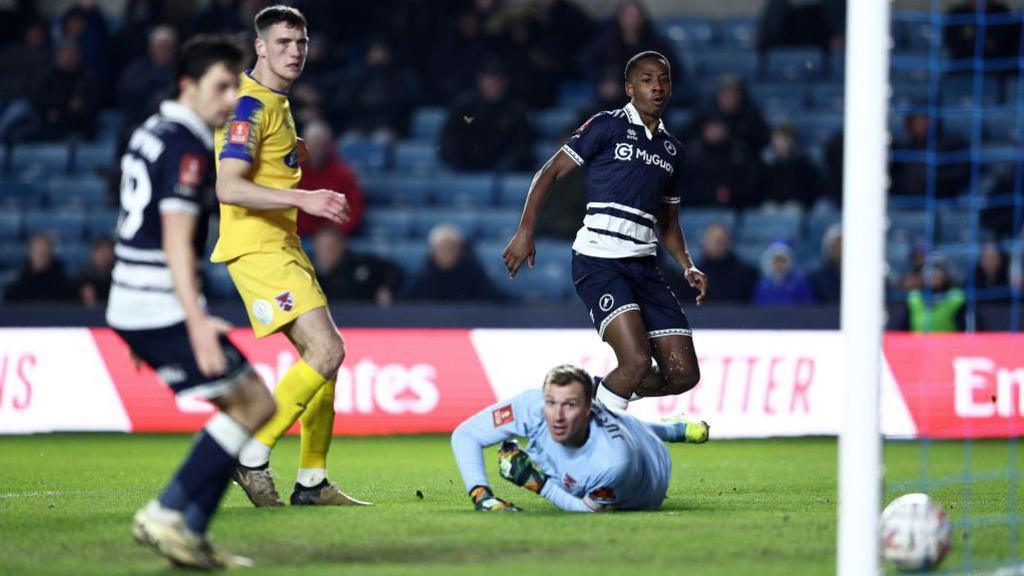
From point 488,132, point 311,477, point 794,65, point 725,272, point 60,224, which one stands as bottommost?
point 311,477

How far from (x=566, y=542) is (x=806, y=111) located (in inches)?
433

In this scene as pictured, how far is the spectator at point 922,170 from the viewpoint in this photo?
14.3 m

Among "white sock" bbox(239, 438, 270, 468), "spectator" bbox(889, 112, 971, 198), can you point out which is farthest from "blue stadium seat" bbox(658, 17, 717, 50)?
"white sock" bbox(239, 438, 270, 468)

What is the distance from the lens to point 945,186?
14344 millimetres

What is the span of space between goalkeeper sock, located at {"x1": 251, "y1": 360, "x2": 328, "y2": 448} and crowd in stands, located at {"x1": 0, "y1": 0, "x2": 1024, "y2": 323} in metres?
6.37

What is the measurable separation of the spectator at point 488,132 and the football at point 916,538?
10.0 metres

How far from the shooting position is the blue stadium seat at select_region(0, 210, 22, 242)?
15211 mm

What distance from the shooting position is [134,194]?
5309 millimetres

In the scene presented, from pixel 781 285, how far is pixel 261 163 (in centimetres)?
703

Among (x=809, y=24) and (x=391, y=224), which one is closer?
(x=391, y=224)

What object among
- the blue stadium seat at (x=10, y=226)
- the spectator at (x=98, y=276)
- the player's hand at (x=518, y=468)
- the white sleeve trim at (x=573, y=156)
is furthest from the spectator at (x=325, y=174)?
the player's hand at (x=518, y=468)

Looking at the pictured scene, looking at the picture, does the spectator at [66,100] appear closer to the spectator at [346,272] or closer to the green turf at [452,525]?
the spectator at [346,272]

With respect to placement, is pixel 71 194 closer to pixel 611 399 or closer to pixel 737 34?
pixel 737 34

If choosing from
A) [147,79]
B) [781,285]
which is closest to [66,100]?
[147,79]
